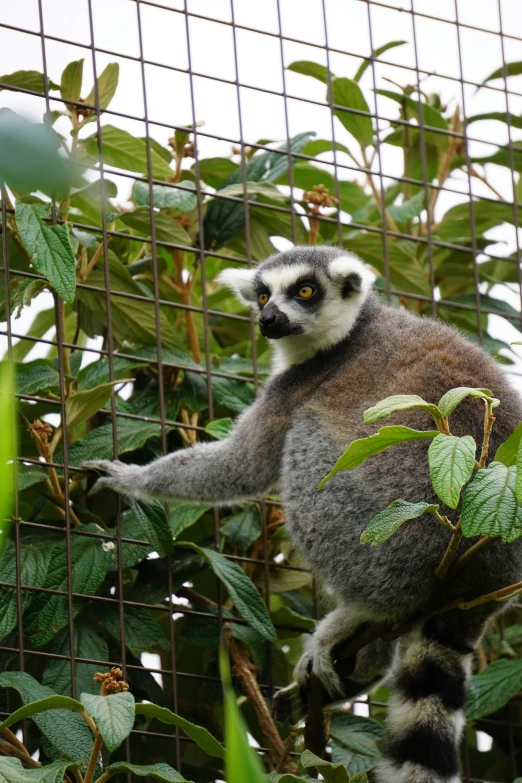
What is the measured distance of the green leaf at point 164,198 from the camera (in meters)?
4.80

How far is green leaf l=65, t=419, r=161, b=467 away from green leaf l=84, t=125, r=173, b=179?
47.2 inches

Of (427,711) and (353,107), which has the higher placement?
(353,107)

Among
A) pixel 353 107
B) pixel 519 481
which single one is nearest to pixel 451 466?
pixel 519 481

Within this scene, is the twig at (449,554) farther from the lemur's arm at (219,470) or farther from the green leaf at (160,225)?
the green leaf at (160,225)

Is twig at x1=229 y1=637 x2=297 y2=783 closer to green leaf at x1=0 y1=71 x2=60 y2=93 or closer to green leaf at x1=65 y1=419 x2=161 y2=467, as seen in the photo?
green leaf at x1=65 y1=419 x2=161 y2=467

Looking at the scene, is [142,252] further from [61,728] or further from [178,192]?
[61,728]

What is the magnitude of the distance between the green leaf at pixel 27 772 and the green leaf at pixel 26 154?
2.21 metres

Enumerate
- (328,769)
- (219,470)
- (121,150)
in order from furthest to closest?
(121,150) < (219,470) < (328,769)

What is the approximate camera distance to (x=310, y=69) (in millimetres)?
5594

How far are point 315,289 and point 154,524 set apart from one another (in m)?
1.28

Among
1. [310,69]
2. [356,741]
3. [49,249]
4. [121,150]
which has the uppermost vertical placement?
[310,69]

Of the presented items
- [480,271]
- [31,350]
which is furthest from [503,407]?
[31,350]

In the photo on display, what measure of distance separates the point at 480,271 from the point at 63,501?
9.54 feet

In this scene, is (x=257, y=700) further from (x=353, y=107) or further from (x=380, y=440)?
(x=353, y=107)
